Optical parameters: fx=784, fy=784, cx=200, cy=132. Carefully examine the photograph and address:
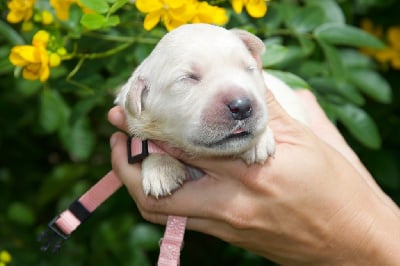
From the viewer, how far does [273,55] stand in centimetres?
225

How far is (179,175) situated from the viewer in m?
2.05

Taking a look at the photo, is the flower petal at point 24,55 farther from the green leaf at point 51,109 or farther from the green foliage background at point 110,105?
the green leaf at point 51,109

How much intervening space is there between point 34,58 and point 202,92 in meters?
0.50

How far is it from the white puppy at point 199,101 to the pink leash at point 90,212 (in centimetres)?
8

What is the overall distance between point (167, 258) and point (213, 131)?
368mm

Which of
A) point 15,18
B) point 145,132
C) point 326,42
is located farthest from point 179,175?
point 326,42

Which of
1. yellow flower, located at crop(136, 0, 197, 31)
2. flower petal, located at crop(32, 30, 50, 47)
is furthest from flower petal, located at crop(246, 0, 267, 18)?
flower petal, located at crop(32, 30, 50, 47)

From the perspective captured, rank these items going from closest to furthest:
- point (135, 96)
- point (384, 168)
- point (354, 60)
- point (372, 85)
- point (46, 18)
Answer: point (135, 96) < point (46, 18) < point (372, 85) < point (354, 60) < point (384, 168)

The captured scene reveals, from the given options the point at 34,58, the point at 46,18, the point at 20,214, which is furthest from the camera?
the point at 20,214

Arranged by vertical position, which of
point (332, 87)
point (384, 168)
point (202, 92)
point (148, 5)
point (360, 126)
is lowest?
point (384, 168)

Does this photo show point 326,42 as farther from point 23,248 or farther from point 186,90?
point 23,248

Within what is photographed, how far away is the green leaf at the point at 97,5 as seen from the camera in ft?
6.72

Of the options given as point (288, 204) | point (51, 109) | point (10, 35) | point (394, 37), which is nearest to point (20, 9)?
point (10, 35)

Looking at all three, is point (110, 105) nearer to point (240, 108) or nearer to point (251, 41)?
point (251, 41)
